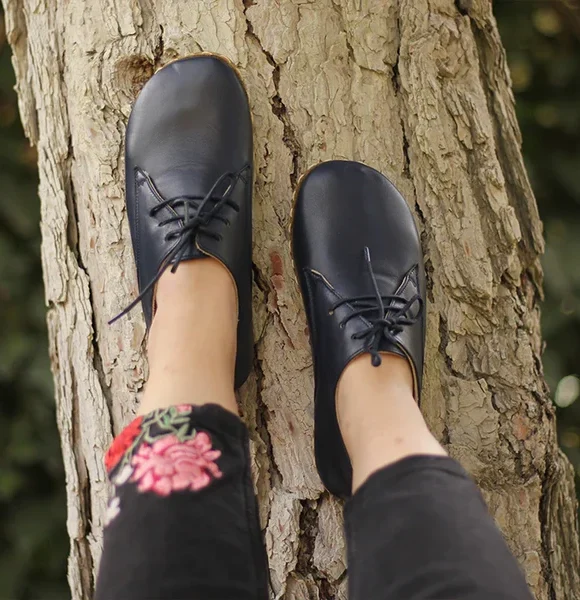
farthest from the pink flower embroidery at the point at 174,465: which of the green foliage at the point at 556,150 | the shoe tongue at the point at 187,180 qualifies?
the green foliage at the point at 556,150

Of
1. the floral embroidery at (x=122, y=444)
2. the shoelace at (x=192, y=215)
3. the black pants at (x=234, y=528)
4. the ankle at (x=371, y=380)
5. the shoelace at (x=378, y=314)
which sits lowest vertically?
the black pants at (x=234, y=528)

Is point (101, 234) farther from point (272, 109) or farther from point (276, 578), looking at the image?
point (276, 578)

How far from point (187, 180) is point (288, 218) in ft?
0.63

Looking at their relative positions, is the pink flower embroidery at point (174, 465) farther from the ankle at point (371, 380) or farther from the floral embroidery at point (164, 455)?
the ankle at point (371, 380)

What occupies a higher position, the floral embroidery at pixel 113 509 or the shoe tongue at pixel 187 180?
the shoe tongue at pixel 187 180

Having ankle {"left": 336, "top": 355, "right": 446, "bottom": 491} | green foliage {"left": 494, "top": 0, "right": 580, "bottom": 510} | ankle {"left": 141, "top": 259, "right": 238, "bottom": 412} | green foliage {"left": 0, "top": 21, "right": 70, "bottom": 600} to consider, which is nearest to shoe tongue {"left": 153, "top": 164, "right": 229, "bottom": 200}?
ankle {"left": 141, "top": 259, "right": 238, "bottom": 412}

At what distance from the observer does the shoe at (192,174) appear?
1.10 m

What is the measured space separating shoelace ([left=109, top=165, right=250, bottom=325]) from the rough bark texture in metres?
0.07

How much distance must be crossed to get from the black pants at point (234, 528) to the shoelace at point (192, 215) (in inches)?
11.1

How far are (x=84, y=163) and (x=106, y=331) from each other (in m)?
0.31

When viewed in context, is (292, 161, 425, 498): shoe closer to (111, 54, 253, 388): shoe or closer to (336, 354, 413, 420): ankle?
(336, 354, 413, 420): ankle

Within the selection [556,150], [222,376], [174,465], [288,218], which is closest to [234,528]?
[174,465]

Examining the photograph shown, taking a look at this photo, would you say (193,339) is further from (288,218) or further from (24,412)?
(24,412)

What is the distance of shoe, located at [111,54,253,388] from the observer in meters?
1.10
